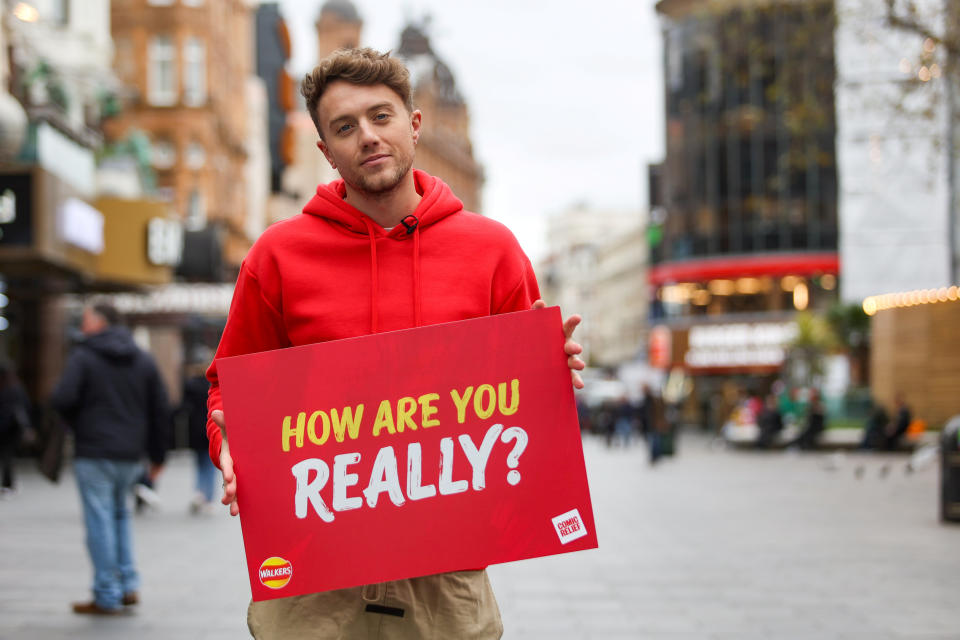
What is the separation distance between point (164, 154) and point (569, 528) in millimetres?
40574

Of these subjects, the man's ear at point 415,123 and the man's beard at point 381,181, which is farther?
the man's ear at point 415,123

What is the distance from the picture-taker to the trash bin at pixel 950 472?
43.1 ft

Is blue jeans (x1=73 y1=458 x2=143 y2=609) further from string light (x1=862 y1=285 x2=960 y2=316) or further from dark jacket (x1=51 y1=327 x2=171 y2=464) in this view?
Answer: string light (x1=862 y1=285 x2=960 y2=316)

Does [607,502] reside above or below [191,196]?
below

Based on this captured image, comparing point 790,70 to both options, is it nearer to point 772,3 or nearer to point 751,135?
point 772,3

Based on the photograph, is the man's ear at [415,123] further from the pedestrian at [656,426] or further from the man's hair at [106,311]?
the pedestrian at [656,426]

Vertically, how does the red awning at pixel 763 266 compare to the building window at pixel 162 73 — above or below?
below

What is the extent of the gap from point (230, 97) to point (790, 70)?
1297 inches

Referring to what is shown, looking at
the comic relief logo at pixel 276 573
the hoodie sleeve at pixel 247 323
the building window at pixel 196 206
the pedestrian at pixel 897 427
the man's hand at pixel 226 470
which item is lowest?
the pedestrian at pixel 897 427

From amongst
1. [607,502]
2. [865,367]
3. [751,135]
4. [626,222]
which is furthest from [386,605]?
[626,222]

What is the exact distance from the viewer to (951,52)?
15.1m

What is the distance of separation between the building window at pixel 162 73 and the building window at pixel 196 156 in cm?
168

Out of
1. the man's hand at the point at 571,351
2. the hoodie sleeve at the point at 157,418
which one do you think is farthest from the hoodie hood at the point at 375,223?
the hoodie sleeve at the point at 157,418

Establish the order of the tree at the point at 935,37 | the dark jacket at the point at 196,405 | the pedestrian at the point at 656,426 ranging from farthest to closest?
the pedestrian at the point at 656,426 → the tree at the point at 935,37 → the dark jacket at the point at 196,405
